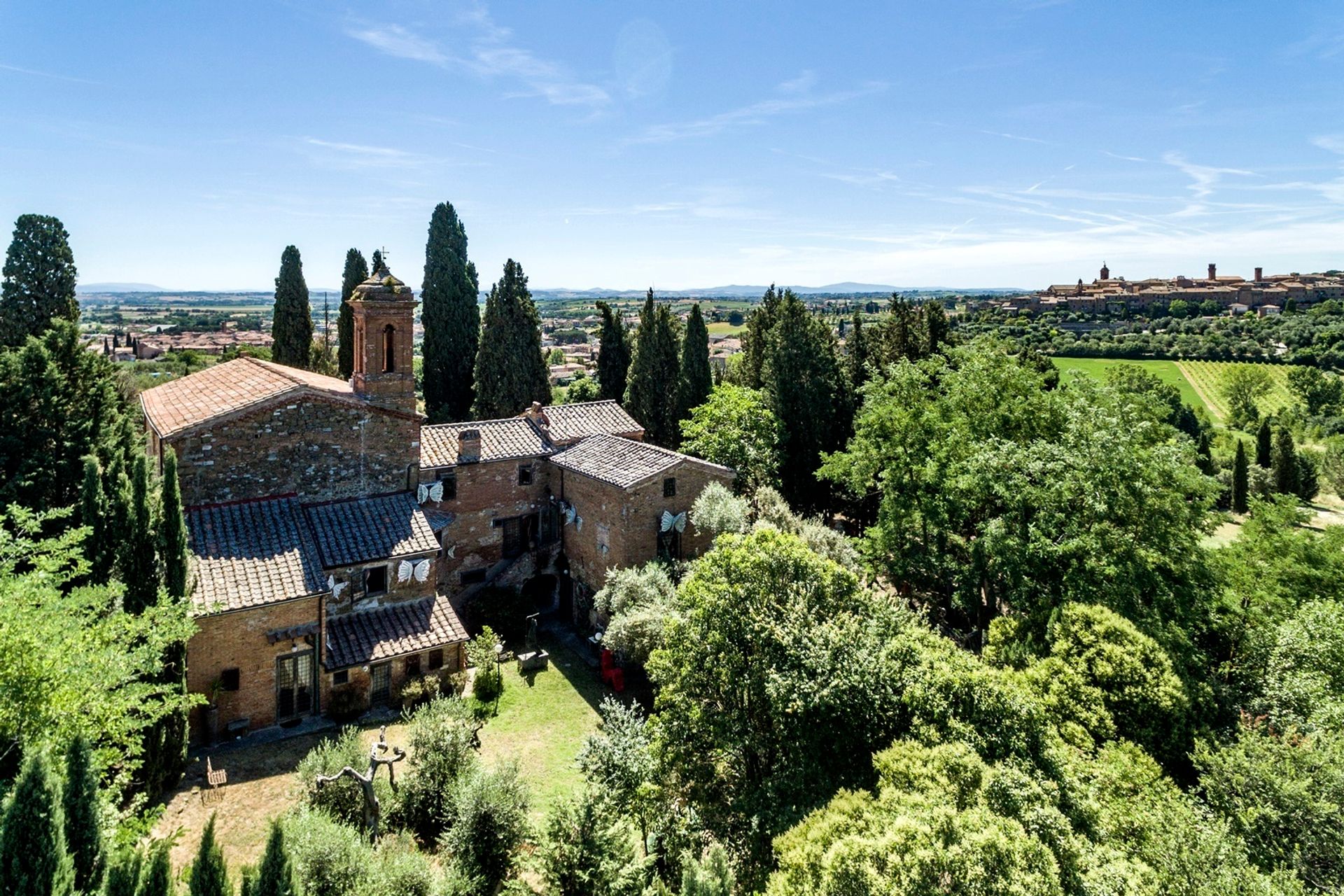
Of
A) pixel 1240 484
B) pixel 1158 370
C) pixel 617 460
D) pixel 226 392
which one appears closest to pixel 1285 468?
pixel 1240 484

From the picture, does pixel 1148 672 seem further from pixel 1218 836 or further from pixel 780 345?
pixel 780 345

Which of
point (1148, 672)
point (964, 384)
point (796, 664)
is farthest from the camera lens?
point (964, 384)

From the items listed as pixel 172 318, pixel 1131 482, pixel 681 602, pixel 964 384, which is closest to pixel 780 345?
pixel 964 384

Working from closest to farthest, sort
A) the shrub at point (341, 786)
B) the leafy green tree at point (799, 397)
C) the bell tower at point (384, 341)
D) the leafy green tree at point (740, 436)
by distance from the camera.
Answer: the shrub at point (341, 786)
the bell tower at point (384, 341)
the leafy green tree at point (740, 436)
the leafy green tree at point (799, 397)

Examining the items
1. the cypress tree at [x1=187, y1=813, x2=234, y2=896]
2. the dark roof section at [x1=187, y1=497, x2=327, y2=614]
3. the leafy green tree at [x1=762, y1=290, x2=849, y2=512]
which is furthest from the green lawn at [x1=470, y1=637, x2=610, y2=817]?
the leafy green tree at [x1=762, y1=290, x2=849, y2=512]

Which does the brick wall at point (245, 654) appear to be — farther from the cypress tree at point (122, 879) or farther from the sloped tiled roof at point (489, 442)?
the cypress tree at point (122, 879)

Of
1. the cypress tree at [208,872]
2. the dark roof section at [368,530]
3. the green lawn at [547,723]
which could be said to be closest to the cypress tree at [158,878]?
the cypress tree at [208,872]

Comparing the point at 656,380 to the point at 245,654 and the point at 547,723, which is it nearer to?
the point at 547,723
